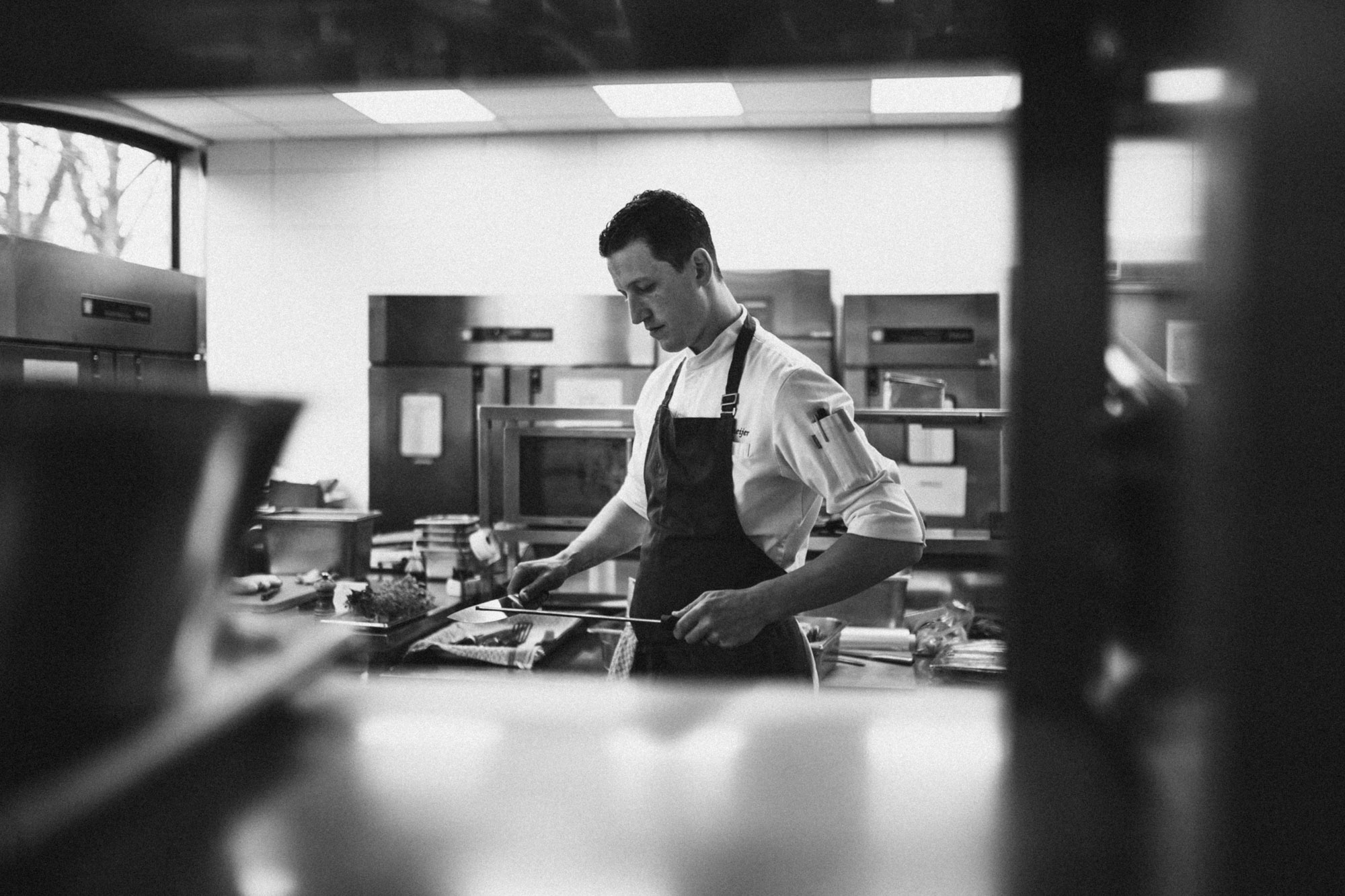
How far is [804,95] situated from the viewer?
465cm

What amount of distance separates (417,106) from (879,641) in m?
3.58

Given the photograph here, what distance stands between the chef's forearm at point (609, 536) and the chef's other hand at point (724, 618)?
58 centimetres

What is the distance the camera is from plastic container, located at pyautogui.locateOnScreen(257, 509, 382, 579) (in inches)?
128

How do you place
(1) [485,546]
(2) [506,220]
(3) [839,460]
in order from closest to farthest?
(3) [839,460] → (1) [485,546] → (2) [506,220]

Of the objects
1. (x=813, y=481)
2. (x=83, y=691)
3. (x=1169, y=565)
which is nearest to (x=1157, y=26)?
(x=1169, y=565)

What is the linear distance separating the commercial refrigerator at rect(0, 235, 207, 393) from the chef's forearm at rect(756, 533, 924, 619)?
6.52 ft

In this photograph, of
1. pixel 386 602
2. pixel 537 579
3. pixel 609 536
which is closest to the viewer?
pixel 537 579

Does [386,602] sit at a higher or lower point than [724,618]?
lower

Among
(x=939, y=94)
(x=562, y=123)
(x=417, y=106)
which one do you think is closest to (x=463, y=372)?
(x=417, y=106)

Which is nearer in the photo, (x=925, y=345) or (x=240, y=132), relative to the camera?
(x=925, y=345)

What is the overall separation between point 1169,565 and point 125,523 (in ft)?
1.33

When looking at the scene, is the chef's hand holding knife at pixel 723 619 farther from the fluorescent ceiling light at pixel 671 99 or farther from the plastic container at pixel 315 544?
the fluorescent ceiling light at pixel 671 99

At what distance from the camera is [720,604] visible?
1.72 meters

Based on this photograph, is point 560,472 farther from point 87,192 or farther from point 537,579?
point 87,192
